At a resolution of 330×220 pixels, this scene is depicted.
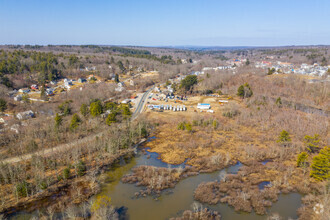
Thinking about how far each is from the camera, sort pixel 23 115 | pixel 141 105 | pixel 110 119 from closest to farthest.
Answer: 1. pixel 110 119
2. pixel 23 115
3. pixel 141 105

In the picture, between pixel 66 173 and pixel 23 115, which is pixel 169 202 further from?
pixel 23 115

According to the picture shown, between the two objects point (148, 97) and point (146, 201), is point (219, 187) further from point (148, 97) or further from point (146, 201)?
point (148, 97)

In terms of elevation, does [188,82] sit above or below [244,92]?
above

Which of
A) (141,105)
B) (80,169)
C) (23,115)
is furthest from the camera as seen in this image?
(141,105)

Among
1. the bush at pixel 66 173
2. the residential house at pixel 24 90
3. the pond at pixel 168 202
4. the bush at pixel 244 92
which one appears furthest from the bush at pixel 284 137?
the residential house at pixel 24 90

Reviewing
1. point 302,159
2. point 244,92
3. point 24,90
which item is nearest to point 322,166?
point 302,159

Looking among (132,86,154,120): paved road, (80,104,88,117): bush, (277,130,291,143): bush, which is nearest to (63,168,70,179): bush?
(80,104,88,117): bush

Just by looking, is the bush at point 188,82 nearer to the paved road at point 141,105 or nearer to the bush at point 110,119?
the paved road at point 141,105

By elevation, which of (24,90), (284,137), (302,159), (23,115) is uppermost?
(24,90)

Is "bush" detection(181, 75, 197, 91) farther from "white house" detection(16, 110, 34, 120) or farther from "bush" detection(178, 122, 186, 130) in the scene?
"white house" detection(16, 110, 34, 120)
